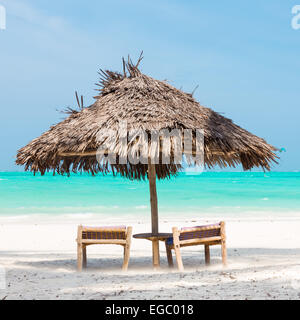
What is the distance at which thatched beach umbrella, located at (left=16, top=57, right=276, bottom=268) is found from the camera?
214 inches

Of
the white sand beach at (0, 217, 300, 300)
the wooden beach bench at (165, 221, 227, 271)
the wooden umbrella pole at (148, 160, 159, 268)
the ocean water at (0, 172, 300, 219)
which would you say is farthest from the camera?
the ocean water at (0, 172, 300, 219)

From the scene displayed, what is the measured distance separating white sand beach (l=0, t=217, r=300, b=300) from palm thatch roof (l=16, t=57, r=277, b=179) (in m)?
1.36

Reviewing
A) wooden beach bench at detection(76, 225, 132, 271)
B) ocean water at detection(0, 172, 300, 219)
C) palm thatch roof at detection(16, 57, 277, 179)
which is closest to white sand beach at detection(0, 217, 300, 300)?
wooden beach bench at detection(76, 225, 132, 271)

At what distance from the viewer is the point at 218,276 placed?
509cm

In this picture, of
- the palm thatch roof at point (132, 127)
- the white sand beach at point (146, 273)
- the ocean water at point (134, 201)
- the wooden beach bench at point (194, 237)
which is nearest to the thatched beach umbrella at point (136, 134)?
the palm thatch roof at point (132, 127)

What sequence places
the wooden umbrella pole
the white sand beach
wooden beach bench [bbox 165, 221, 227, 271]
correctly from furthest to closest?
the wooden umbrella pole → wooden beach bench [bbox 165, 221, 227, 271] → the white sand beach

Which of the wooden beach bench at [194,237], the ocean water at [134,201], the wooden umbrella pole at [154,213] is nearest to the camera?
the wooden beach bench at [194,237]

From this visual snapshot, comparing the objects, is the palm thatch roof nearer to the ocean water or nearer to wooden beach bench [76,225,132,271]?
wooden beach bench [76,225,132,271]

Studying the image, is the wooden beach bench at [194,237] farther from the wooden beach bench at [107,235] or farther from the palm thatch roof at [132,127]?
the palm thatch roof at [132,127]

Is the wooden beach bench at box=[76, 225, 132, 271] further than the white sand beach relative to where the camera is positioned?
Yes

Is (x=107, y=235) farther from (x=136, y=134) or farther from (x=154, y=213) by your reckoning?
(x=136, y=134)

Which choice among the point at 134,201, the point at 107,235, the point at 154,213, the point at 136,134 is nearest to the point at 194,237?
the point at 154,213

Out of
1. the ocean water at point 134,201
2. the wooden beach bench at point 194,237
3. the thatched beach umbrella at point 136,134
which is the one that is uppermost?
the thatched beach umbrella at point 136,134

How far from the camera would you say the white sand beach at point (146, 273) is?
14.2 feet
